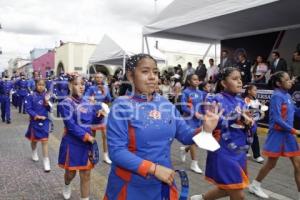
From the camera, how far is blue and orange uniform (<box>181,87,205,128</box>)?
6574 mm

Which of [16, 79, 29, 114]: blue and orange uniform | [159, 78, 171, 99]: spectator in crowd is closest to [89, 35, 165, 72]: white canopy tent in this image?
[159, 78, 171, 99]: spectator in crowd

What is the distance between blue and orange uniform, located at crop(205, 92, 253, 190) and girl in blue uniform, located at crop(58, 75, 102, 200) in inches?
60.1

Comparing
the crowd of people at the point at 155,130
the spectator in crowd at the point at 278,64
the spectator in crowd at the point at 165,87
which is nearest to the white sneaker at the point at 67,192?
the crowd of people at the point at 155,130

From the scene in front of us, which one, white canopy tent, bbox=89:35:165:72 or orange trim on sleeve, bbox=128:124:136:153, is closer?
orange trim on sleeve, bbox=128:124:136:153

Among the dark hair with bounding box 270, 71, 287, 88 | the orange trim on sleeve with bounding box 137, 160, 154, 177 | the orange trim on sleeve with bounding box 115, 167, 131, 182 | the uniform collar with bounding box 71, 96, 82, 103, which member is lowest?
the orange trim on sleeve with bounding box 115, 167, 131, 182

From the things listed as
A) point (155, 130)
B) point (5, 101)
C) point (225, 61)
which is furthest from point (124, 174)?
point (5, 101)

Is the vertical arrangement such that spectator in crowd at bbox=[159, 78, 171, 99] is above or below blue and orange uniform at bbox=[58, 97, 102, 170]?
above

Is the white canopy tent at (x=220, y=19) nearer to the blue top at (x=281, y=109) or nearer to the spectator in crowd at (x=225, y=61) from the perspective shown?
the spectator in crowd at (x=225, y=61)

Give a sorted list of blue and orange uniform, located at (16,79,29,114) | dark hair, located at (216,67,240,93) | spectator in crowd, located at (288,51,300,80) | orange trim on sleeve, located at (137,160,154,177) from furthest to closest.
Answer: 1. blue and orange uniform, located at (16,79,29,114)
2. spectator in crowd, located at (288,51,300,80)
3. dark hair, located at (216,67,240,93)
4. orange trim on sleeve, located at (137,160,154,177)

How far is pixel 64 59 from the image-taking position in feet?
139

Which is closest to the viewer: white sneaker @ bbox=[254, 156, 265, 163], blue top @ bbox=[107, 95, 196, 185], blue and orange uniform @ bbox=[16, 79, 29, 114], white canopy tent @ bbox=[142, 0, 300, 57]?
blue top @ bbox=[107, 95, 196, 185]

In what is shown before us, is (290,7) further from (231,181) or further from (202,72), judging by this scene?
(231,181)

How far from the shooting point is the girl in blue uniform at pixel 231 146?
136 inches

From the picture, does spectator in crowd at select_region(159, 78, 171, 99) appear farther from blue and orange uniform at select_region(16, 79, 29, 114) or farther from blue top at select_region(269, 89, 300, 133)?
blue top at select_region(269, 89, 300, 133)
